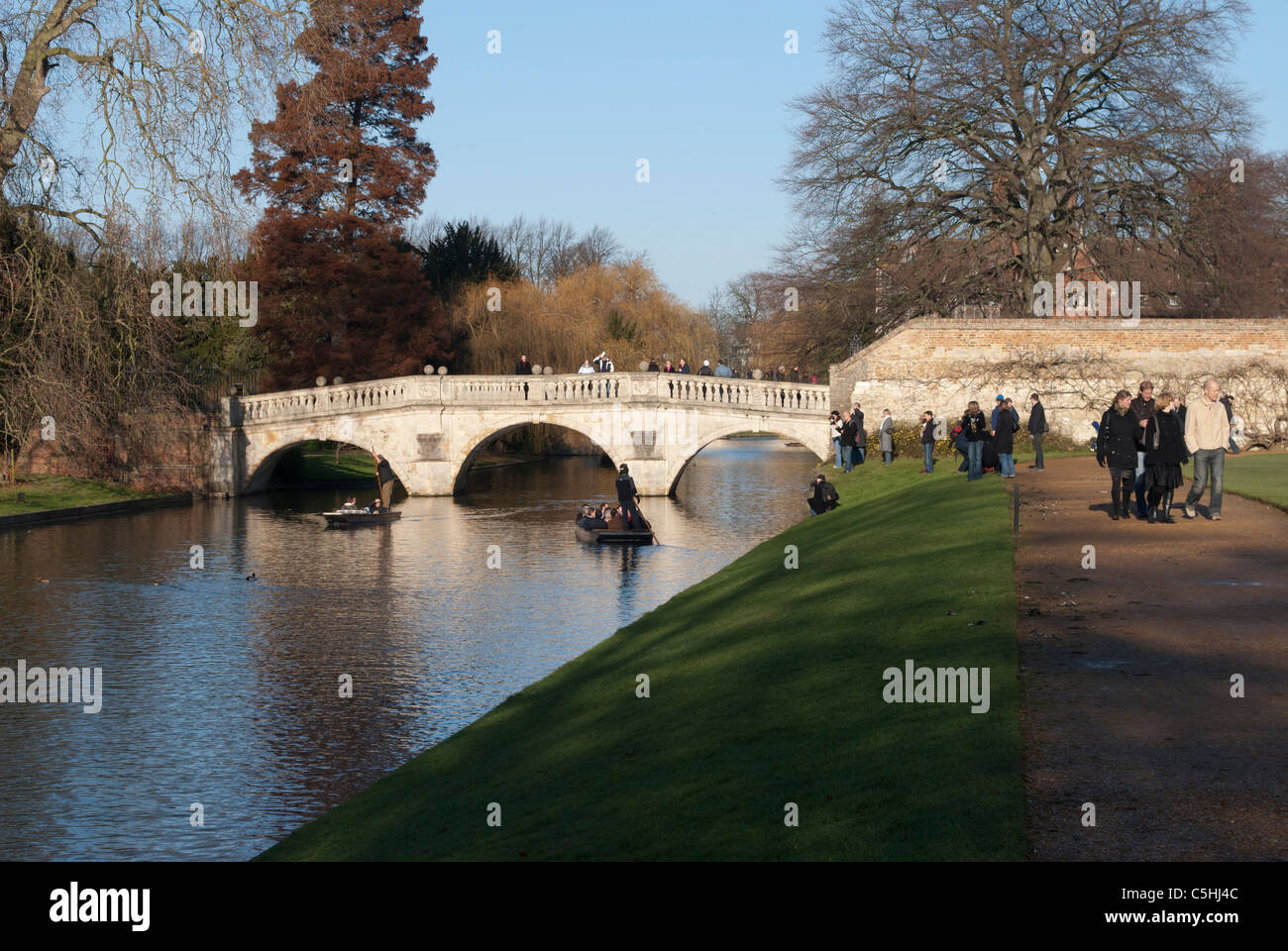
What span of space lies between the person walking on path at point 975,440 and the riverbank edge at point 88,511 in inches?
926

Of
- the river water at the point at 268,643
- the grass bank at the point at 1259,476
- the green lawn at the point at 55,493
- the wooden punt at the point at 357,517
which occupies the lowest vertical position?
the river water at the point at 268,643

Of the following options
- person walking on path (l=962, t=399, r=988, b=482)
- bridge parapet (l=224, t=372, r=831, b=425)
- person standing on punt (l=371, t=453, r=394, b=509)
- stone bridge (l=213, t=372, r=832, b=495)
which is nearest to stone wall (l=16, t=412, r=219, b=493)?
stone bridge (l=213, t=372, r=832, b=495)

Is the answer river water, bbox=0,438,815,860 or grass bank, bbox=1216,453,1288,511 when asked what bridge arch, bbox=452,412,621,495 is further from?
grass bank, bbox=1216,453,1288,511

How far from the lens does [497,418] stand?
45.1 meters

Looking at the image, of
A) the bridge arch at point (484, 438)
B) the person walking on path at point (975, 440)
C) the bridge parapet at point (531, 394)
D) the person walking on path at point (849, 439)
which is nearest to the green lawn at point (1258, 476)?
the person walking on path at point (975, 440)

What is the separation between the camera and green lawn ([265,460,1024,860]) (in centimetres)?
830

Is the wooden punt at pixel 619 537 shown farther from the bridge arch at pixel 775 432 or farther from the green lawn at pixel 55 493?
the green lawn at pixel 55 493

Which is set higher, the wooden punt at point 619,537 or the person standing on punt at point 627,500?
the person standing on punt at point 627,500

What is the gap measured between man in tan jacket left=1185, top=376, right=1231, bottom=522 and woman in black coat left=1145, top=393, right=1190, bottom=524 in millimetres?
174

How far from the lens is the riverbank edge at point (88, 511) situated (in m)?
34.8

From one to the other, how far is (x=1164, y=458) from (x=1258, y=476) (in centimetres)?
829

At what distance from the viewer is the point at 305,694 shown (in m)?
16.5
